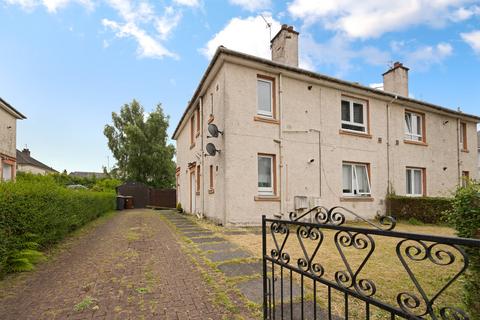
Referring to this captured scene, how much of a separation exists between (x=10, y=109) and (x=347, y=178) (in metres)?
18.7

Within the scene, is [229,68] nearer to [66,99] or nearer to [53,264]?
[53,264]

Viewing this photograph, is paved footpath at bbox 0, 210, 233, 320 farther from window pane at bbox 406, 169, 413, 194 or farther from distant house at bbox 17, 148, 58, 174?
distant house at bbox 17, 148, 58, 174

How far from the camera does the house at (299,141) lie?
375 inches

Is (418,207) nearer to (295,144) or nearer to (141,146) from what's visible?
(295,144)

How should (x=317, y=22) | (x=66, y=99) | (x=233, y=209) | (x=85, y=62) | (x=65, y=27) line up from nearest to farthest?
(x=233, y=209)
(x=65, y=27)
(x=317, y=22)
(x=85, y=62)
(x=66, y=99)

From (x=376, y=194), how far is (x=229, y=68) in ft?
27.4

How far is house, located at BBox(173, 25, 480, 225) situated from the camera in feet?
31.2

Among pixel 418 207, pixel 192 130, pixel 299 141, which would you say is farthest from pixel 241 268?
pixel 192 130

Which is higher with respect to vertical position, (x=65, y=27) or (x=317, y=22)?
(x=317, y=22)

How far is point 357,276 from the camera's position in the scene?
12.6 ft

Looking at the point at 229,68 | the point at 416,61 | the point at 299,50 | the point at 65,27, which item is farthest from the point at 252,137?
the point at 416,61

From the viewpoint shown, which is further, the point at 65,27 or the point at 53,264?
the point at 65,27

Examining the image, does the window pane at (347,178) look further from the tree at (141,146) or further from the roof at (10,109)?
the tree at (141,146)

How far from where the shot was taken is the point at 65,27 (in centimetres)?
996
